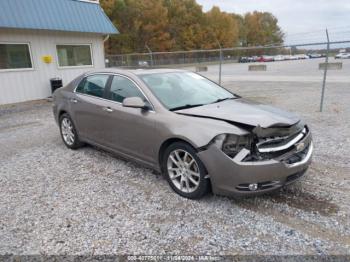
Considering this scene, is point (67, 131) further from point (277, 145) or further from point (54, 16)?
point (54, 16)

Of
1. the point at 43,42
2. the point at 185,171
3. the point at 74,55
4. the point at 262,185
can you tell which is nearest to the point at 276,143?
the point at 262,185

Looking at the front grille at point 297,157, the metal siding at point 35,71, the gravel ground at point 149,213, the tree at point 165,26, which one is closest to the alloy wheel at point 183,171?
the gravel ground at point 149,213

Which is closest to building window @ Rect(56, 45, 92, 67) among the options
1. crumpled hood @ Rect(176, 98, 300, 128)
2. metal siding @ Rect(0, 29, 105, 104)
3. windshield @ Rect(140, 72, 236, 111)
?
metal siding @ Rect(0, 29, 105, 104)

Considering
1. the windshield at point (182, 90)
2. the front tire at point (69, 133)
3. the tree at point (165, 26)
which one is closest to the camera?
the windshield at point (182, 90)

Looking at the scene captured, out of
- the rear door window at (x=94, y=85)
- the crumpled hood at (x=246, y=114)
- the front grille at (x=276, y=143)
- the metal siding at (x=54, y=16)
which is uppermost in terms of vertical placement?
the metal siding at (x=54, y=16)

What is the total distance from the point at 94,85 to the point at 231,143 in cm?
279

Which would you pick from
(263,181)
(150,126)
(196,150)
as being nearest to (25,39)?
(150,126)

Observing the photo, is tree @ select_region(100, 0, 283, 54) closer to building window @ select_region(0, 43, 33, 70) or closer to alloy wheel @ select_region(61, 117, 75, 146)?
building window @ select_region(0, 43, 33, 70)

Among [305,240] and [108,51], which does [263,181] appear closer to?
[305,240]

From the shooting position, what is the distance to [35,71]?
11039mm

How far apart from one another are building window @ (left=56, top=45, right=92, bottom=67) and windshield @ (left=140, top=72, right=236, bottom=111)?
9.04 meters

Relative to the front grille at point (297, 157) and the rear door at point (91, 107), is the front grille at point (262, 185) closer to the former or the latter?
the front grille at point (297, 157)

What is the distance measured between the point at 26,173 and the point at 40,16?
800 cm

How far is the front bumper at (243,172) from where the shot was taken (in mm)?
2926
